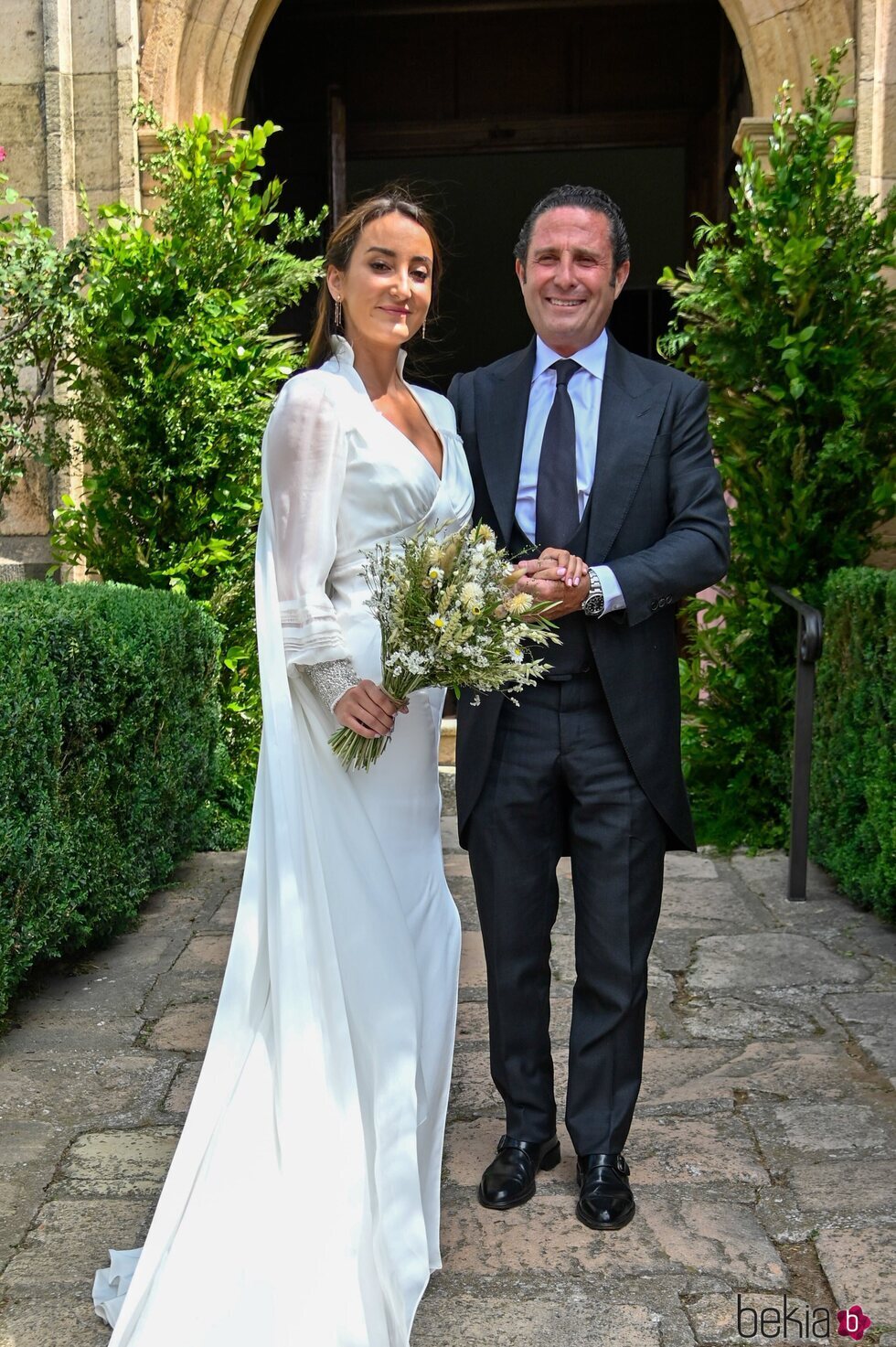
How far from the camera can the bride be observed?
2.41 metres

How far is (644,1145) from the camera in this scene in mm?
3275

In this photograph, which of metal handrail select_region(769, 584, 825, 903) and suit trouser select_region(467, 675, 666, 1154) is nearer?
suit trouser select_region(467, 675, 666, 1154)

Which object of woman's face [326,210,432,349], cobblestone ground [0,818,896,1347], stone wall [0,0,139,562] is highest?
stone wall [0,0,139,562]

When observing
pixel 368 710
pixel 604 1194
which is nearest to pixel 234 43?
pixel 368 710

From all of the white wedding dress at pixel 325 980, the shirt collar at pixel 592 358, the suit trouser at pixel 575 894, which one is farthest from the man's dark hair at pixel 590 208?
the suit trouser at pixel 575 894

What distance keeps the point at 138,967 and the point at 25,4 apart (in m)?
4.53

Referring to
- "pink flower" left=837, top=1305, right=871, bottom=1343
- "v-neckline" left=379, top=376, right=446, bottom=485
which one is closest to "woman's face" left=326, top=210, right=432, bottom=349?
"v-neckline" left=379, top=376, right=446, bottom=485

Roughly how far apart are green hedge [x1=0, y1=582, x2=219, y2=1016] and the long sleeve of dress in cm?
141

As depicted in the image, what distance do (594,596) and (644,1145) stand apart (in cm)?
134

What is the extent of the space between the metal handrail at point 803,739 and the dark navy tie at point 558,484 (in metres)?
2.53

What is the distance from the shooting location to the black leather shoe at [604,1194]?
2.87 meters

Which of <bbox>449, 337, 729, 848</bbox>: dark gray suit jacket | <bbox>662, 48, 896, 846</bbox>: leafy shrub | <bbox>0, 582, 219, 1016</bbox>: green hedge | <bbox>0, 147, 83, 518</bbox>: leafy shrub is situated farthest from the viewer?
<bbox>0, 147, 83, 518</bbox>: leafy shrub

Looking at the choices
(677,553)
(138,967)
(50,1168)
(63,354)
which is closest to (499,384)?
(677,553)

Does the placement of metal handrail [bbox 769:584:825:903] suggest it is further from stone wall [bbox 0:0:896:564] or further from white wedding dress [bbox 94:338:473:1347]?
white wedding dress [bbox 94:338:473:1347]
